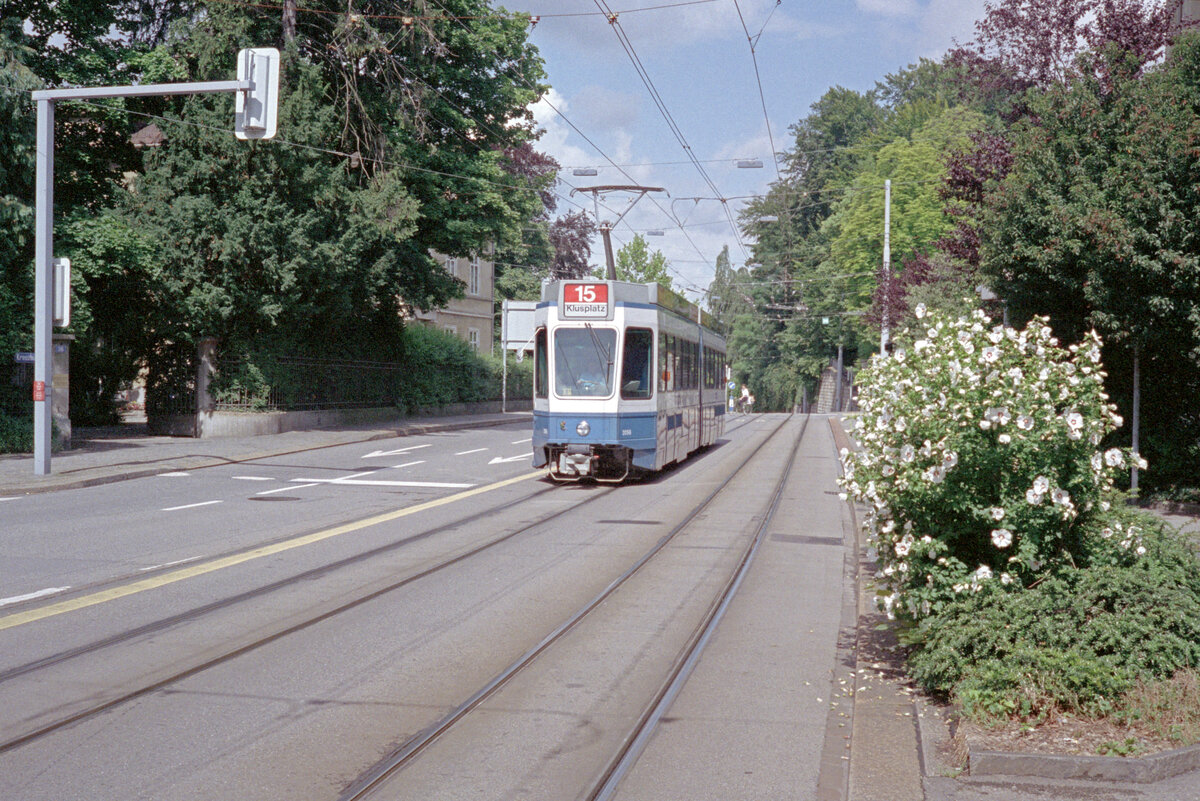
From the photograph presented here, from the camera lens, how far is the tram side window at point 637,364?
18281mm

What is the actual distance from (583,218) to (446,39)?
116 ft

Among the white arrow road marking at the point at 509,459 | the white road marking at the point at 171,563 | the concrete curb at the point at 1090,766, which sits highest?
the white arrow road marking at the point at 509,459

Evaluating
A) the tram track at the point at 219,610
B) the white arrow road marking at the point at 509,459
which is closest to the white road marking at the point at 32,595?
the tram track at the point at 219,610

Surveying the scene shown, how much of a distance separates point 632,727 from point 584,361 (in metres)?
12.8

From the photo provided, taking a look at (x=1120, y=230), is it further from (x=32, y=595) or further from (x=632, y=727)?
(x=32, y=595)

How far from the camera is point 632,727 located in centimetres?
580

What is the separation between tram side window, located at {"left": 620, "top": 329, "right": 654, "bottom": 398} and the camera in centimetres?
1828

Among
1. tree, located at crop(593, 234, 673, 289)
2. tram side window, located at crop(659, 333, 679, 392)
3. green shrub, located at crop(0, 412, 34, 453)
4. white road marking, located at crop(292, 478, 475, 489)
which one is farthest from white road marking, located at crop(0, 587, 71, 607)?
tree, located at crop(593, 234, 673, 289)

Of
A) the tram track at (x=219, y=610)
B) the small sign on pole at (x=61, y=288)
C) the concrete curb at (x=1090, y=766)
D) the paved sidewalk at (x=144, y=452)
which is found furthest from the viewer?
the small sign on pole at (x=61, y=288)

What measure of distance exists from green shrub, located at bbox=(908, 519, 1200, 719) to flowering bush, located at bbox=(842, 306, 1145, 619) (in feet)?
0.68

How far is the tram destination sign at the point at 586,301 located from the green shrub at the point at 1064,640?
39.8 ft

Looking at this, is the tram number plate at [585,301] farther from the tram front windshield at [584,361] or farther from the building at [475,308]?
the building at [475,308]

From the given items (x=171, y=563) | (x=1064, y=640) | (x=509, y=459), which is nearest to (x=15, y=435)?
(x=509, y=459)

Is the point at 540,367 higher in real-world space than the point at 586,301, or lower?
lower
